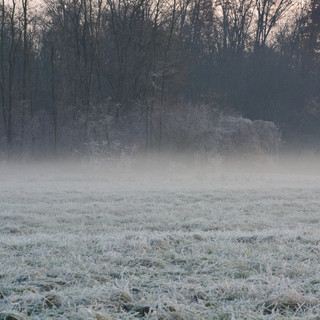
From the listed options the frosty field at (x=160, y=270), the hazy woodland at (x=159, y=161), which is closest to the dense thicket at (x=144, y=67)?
the hazy woodland at (x=159, y=161)

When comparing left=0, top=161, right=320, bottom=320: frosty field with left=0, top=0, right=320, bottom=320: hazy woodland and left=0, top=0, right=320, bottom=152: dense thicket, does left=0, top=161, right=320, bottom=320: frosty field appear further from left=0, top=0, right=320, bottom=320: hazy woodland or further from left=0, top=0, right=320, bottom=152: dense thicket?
left=0, top=0, right=320, bottom=152: dense thicket

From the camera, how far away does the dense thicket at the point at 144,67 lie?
24203mm

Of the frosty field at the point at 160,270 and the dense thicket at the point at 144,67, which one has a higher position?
the dense thicket at the point at 144,67

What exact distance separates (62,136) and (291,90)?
19.4m

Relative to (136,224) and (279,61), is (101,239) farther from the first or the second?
(279,61)

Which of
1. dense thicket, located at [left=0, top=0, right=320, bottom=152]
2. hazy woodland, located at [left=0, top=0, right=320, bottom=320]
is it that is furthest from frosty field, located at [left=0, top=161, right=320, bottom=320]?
dense thicket, located at [left=0, top=0, right=320, bottom=152]

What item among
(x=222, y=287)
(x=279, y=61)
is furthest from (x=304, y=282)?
(x=279, y=61)

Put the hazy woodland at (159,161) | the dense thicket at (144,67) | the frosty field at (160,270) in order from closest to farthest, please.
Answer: the frosty field at (160,270), the hazy woodland at (159,161), the dense thicket at (144,67)

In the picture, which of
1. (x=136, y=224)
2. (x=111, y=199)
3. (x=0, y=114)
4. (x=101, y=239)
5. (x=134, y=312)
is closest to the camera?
(x=134, y=312)

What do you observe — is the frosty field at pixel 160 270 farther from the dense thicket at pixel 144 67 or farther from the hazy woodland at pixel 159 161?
the dense thicket at pixel 144 67

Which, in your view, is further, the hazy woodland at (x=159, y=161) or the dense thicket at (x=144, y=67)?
the dense thicket at (x=144, y=67)

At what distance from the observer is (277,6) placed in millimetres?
35594

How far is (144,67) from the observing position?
1100 inches

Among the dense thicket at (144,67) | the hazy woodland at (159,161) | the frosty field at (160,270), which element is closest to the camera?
the frosty field at (160,270)
